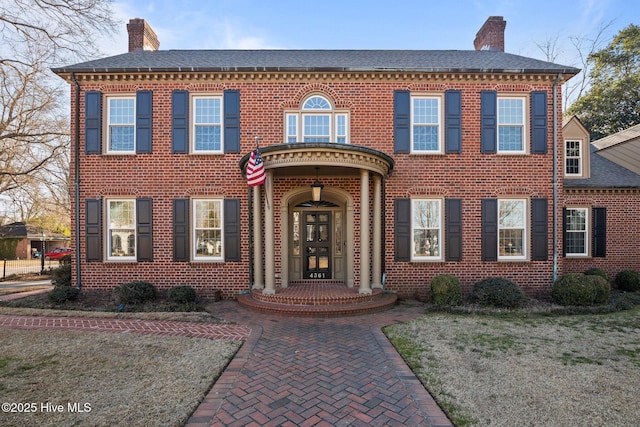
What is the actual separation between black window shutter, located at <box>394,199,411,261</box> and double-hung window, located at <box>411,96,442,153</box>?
1.66 metres

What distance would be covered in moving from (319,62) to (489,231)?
23.7ft

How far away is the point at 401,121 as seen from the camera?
9.53 m

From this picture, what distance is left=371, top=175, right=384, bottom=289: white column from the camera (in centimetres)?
902

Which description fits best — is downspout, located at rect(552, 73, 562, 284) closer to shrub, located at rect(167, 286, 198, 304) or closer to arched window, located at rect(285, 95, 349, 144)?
arched window, located at rect(285, 95, 349, 144)

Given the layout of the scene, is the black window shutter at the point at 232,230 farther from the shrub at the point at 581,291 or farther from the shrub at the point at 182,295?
the shrub at the point at 581,291

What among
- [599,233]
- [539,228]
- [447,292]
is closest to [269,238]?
[447,292]

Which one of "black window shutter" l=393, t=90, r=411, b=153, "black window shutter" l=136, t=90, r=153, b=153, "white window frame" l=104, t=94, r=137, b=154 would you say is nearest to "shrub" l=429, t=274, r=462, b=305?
"black window shutter" l=393, t=90, r=411, b=153

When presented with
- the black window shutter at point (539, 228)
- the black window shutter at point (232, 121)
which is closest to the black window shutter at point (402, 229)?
the black window shutter at point (539, 228)

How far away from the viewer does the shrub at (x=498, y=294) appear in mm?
8172

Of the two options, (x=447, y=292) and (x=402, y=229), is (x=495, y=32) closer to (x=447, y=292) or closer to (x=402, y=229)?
(x=402, y=229)

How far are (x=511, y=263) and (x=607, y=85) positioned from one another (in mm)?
19277

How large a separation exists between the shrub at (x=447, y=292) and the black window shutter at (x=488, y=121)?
157 inches

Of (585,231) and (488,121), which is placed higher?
(488,121)

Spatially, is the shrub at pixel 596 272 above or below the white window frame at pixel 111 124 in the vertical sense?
below
